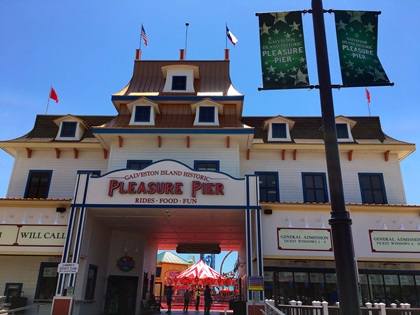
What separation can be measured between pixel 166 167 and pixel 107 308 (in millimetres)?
8692

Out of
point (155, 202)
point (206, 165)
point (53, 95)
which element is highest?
point (53, 95)

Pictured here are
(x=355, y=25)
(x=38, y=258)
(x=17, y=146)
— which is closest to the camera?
(x=355, y=25)

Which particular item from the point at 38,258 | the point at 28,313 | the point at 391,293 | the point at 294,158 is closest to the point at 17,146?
the point at 38,258

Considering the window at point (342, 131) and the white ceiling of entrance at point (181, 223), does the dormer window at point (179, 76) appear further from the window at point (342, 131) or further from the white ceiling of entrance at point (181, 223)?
the window at point (342, 131)

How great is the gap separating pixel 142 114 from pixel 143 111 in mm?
200

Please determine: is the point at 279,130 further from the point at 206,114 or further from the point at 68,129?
the point at 68,129

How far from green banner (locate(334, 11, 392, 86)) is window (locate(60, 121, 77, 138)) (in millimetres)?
17035

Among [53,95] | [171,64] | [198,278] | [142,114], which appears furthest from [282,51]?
[53,95]

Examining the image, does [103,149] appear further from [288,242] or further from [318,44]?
[318,44]

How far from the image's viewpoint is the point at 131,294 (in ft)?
65.3

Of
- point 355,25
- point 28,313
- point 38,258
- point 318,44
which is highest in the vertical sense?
point 355,25

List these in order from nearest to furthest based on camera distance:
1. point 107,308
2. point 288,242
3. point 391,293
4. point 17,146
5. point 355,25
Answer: point 355,25 < point 288,242 < point 391,293 < point 107,308 < point 17,146

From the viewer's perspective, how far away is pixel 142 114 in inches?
789

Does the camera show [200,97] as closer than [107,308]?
No
